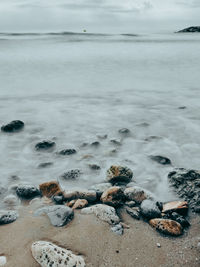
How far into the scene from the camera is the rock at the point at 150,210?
2613 millimetres

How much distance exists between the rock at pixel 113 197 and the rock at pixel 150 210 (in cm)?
26

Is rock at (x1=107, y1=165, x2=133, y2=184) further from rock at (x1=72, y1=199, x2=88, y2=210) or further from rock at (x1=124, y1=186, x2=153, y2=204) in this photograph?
rock at (x1=72, y1=199, x2=88, y2=210)

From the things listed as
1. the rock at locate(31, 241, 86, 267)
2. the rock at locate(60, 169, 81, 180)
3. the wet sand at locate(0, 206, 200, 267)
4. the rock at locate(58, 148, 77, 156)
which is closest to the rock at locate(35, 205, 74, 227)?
the wet sand at locate(0, 206, 200, 267)

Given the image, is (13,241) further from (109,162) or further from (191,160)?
(191,160)

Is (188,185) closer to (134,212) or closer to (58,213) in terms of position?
(134,212)

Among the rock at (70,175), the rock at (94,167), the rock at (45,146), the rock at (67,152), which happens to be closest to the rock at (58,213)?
the rock at (70,175)

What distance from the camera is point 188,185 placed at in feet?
9.98

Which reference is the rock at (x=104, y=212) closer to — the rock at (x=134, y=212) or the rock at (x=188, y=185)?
the rock at (x=134, y=212)

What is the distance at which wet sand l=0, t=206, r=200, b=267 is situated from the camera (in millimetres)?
2109

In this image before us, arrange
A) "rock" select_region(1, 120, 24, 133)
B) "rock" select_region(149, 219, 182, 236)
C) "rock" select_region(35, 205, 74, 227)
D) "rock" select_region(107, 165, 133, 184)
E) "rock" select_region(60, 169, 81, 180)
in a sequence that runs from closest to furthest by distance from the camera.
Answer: "rock" select_region(149, 219, 182, 236), "rock" select_region(35, 205, 74, 227), "rock" select_region(107, 165, 133, 184), "rock" select_region(60, 169, 81, 180), "rock" select_region(1, 120, 24, 133)

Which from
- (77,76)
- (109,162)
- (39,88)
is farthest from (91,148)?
(77,76)

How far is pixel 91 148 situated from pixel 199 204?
2.07 m

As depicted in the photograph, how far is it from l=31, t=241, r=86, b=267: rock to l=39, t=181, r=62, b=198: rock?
3.01 feet

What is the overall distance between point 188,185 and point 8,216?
6.37 ft
